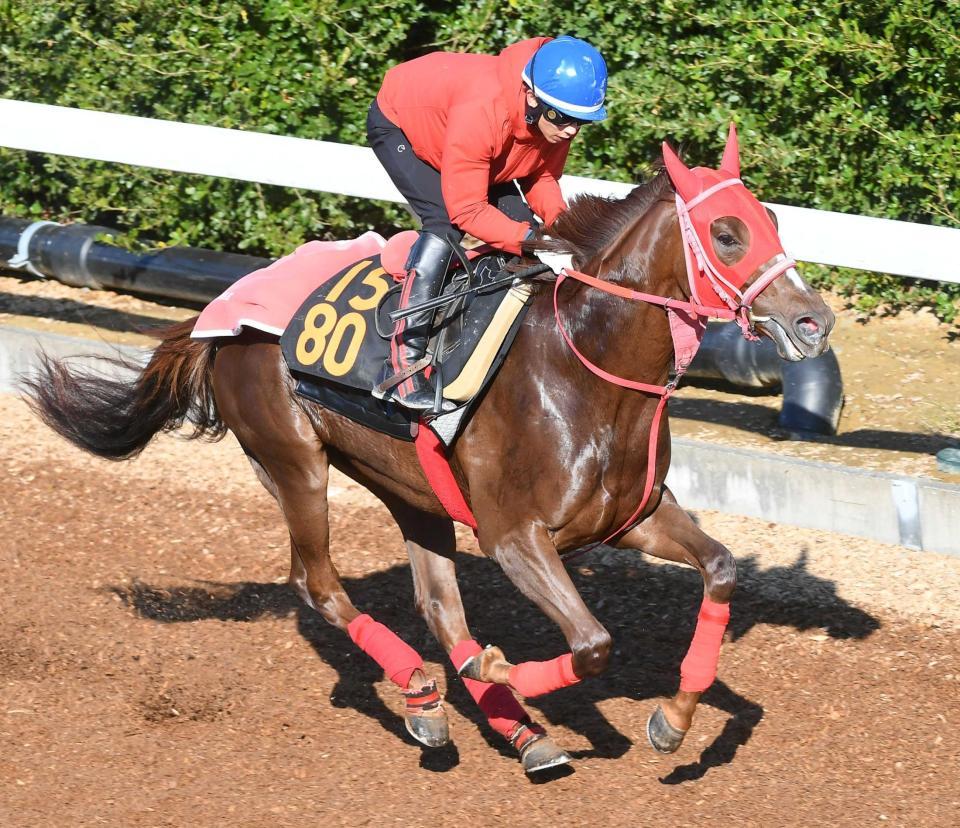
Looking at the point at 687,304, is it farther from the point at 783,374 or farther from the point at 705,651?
the point at 783,374

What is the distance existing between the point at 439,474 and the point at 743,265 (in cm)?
137

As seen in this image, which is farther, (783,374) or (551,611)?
(783,374)

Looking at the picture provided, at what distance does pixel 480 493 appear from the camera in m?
4.83

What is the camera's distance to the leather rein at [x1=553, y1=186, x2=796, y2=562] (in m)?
4.20

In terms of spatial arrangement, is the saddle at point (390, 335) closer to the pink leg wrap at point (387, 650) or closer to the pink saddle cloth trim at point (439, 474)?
the pink saddle cloth trim at point (439, 474)

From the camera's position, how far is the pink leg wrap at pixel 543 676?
4.59 m

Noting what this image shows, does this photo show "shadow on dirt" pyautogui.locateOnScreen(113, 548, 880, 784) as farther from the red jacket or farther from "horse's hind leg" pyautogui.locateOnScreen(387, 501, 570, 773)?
the red jacket

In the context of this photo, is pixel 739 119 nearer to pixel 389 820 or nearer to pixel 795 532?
pixel 795 532

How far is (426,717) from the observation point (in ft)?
16.3

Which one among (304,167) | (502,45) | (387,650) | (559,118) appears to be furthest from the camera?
(502,45)

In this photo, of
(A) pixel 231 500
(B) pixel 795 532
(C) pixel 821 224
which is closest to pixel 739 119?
(C) pixel 821 224

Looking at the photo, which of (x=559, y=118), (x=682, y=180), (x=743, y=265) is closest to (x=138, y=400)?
(x=559, y=118)

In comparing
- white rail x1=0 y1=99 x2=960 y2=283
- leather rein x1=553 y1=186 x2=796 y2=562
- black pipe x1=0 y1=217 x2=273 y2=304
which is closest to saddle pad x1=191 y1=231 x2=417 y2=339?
leather rein x1=553 y1=186 x2=796 y2=562

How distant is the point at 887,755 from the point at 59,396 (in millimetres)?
3664
